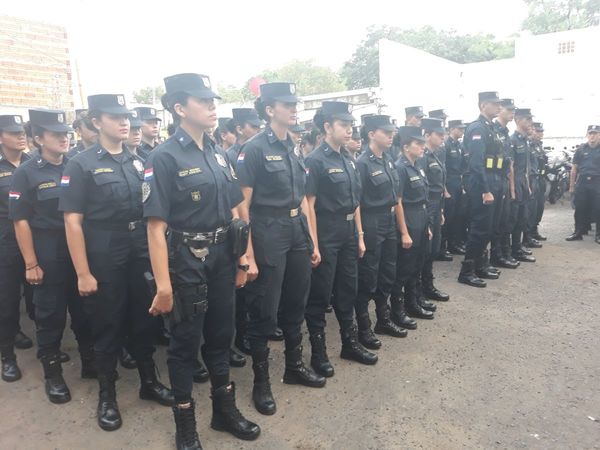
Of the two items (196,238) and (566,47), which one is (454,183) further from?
(566,47)

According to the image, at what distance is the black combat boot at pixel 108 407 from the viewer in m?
2.82

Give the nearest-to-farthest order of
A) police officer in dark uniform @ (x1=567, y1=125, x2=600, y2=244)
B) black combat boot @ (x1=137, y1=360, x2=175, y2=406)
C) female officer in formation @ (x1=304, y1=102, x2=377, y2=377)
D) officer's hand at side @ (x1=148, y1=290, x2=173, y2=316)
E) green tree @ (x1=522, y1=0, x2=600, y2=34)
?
officer's hand at side @ (x1=148, y1=290, x2=173, y2=316), black combat boot @ (x1=137, y1=360, x2=175, y2=406), female officer in formation @ (x1=304, y1=102, x2=377, y2=377), police officer in dark uniform @ (x1=567, y1=125, x2=600, y2=244), green tree @ (x1=522, y1=0, x2=600, y2=34)

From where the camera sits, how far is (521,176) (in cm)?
619

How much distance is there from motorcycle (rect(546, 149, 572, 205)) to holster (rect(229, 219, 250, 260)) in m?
10.3

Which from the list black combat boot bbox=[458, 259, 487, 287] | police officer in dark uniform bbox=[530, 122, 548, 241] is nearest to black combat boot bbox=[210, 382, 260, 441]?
black combat boot bbox=[458, 259, 487, 287]

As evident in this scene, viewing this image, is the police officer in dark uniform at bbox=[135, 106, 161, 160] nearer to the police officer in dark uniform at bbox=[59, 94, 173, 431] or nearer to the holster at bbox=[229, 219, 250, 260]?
the police officer in dark uniform at bbox=[59, 94, 173, 431]

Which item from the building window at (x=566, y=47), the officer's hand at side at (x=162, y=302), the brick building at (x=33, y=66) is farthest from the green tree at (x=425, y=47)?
the officer's hand at side at (x=162, y=302)

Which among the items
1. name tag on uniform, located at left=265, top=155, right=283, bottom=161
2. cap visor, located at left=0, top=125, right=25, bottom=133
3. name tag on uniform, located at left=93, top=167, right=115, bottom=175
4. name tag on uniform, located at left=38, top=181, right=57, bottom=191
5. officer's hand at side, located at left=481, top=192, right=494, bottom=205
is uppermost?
cap visor, located at left=0, top=125, right=25, bottom=133

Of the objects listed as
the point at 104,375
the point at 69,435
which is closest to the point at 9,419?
the point at 69,435

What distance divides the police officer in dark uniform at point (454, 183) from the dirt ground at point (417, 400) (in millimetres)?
2561

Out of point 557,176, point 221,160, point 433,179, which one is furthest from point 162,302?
point 557,176

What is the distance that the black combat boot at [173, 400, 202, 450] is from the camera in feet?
8.20

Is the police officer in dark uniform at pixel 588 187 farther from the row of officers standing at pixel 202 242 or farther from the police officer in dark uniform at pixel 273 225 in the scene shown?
the police officer in dark uniform at pixel 273 225

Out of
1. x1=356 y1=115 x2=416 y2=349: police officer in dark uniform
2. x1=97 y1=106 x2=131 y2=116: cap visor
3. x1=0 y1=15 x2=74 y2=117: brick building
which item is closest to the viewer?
x1=97 y1=106 x2=131 y2=116: cap visor
